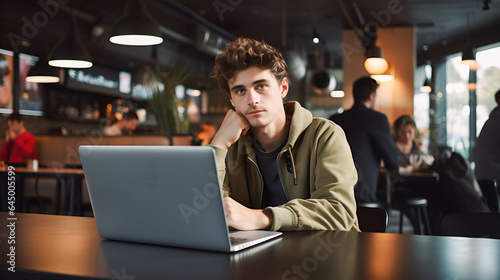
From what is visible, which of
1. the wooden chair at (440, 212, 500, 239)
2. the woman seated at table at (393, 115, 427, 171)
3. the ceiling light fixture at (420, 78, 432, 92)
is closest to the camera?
the wooden chair at (440, 212, 500, 239)

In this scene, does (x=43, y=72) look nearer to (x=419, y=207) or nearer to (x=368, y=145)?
(x=368, y=145)

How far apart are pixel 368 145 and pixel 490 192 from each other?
1004 millimetres

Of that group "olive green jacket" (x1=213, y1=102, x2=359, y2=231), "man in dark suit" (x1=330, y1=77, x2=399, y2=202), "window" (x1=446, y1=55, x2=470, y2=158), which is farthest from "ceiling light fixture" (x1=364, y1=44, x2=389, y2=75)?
"olive green jacket" (x1=213, y1=102, x2=359, y2=231)

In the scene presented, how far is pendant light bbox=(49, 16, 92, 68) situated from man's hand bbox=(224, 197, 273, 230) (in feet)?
12.2

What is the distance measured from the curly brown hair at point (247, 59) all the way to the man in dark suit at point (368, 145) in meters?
1.96

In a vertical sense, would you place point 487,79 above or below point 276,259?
above

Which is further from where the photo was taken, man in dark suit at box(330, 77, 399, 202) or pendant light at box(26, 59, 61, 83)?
pendant light at box(26, 59, 61, 83)

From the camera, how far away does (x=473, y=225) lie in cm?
175

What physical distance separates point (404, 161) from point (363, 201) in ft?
4.51

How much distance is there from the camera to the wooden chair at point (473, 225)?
169cm

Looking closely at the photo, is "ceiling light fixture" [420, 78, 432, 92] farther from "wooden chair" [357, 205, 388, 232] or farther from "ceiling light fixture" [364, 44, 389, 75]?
"wooden chair" [357, 205, 388, 232]

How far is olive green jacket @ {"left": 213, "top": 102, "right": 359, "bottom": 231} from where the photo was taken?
50.0 inches

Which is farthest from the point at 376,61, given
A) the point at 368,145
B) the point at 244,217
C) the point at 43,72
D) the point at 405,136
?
the point at 244,217

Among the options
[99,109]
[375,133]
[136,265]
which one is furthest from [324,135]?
[99,109]
